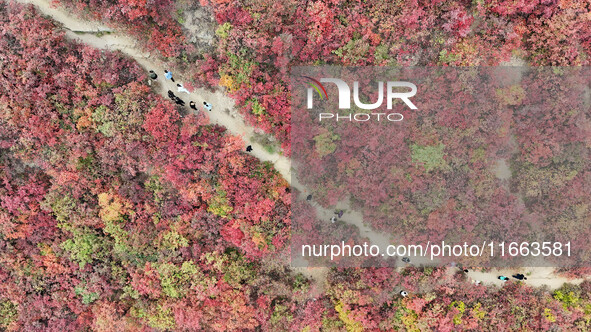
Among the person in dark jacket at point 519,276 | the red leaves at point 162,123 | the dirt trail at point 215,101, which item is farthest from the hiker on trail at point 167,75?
the person in dark jacket at point 519,276

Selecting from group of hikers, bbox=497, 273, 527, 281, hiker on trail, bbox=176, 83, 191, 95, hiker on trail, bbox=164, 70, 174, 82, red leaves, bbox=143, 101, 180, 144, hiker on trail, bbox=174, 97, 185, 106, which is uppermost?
hiker on trail, bbox=164, 70, 174, 82

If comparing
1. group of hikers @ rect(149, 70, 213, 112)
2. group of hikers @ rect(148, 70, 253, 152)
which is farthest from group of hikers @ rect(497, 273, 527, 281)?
group of hikers @ rect(149, 70, 213, 112)

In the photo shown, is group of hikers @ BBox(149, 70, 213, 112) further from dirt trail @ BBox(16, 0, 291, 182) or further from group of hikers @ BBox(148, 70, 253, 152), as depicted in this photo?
dirt trail @ BBox(16, 0, 291, 182)

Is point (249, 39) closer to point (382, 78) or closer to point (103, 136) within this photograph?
point (382, 78)

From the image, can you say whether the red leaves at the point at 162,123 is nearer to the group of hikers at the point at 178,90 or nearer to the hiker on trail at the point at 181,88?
the group of hikers at the point at 178,90

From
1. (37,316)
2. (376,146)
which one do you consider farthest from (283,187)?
(37,316)

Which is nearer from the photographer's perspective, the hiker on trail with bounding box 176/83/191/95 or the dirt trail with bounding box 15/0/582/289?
the dirt trail with bounding box 15/0/582/289

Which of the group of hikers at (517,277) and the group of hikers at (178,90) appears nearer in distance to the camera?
the group of hikers at (178,90)

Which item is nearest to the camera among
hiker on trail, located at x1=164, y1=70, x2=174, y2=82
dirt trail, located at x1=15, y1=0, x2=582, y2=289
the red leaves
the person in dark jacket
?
the red leaves
